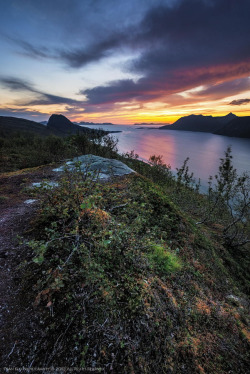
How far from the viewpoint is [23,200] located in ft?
19.8

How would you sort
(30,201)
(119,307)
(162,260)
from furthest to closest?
1. (30,201)
2. (162,260)
3. (119,307)

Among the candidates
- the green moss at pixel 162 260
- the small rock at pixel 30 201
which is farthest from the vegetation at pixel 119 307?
the small rock at pixel 30 201

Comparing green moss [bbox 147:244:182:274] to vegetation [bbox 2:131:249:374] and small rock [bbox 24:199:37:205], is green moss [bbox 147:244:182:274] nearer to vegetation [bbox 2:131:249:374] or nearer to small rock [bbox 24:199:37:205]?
vegetation [bbox 2:131:249:374]

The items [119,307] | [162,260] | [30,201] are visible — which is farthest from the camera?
[30,201]

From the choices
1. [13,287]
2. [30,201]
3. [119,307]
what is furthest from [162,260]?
[30,201]

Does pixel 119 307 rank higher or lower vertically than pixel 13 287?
lower

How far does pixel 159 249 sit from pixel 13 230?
160 inches

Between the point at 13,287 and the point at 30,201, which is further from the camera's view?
the point at 30,201

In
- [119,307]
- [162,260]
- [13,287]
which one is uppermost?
[13,287]

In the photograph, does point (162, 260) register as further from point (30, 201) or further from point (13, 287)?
point (30, 201)

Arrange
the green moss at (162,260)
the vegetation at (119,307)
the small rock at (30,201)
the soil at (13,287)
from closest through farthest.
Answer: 1. the soil at (13,287)
2. the vegetation at (119,307)
3. the green moss at (162,260)
4. the small rock at (30,201)

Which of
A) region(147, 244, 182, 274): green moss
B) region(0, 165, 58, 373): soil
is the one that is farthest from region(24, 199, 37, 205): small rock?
region(147, 244, 182, 274): green moss

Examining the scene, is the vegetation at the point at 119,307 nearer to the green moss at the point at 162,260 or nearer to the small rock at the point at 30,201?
the green moss at the point at 162,260

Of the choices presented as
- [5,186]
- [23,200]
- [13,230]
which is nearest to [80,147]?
[5,186]
